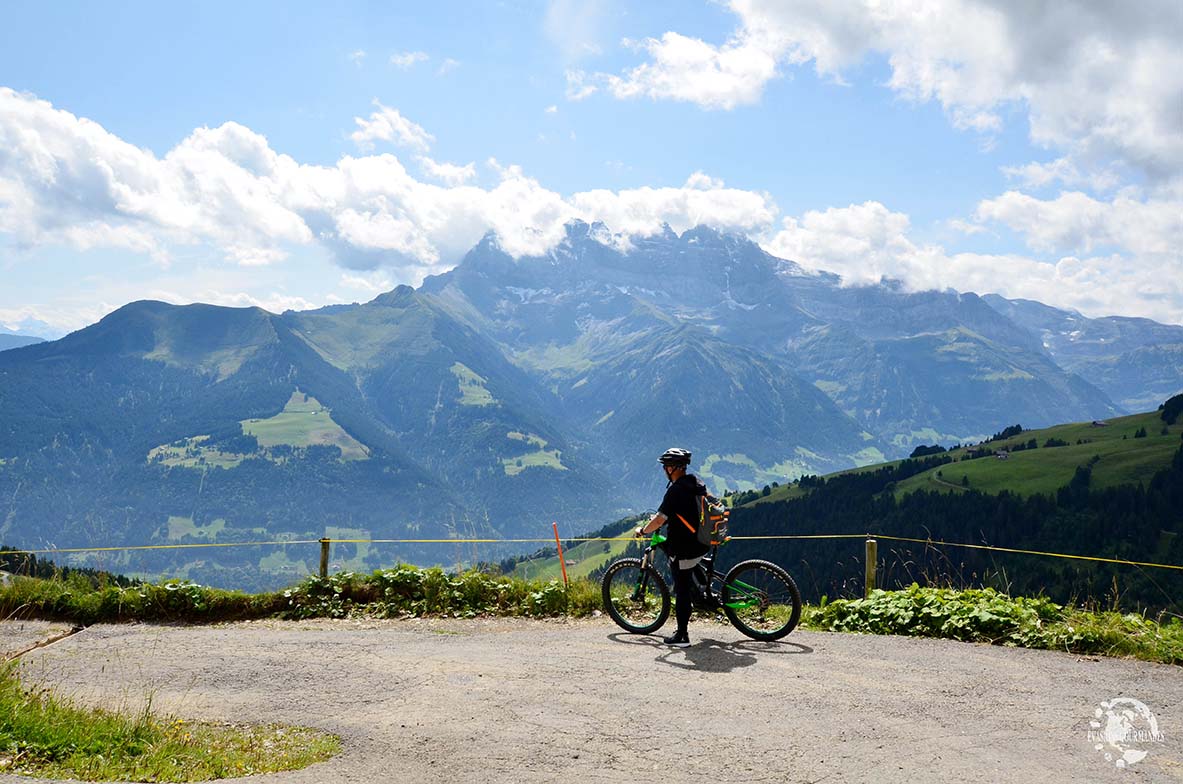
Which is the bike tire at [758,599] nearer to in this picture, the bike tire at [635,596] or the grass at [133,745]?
the bike tire at [635,596]

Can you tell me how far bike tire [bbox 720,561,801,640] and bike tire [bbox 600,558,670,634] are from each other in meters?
1.11

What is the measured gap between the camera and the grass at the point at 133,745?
22.8ft

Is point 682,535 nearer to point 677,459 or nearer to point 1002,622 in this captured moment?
point 677,459

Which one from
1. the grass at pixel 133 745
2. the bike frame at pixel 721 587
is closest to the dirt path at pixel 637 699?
the grass at pixel 133 745

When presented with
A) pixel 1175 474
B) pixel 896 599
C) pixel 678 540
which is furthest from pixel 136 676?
pixel 1175 474

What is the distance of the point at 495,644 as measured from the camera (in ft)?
39.8

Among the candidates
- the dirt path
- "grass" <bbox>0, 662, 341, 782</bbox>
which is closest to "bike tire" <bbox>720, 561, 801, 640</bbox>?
the dirt path

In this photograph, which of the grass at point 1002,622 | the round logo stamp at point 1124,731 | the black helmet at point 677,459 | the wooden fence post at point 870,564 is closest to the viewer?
the round logo stamp at point 1124,731

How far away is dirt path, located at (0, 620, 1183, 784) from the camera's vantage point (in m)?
7.26

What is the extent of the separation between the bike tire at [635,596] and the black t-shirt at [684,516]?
3.89ft

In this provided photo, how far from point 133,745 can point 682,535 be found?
740cm

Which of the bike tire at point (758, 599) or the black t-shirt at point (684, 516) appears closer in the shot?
the black t-shirt at point (684, 516)

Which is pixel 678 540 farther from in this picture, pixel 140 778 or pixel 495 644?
pixel 140 778

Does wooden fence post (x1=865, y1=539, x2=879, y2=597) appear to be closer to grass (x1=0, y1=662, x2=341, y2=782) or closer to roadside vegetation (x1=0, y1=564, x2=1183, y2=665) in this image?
roadside vegetation (x1=0, y1=564, x2=1183, y2=665)
